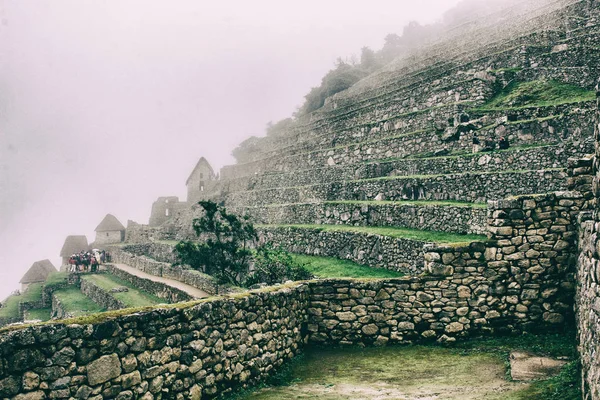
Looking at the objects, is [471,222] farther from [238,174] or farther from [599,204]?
[238,174]

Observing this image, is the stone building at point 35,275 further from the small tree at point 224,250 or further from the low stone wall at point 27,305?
the small tree at point 224,250

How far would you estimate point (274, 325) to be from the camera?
8.10 m

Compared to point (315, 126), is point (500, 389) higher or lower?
lower

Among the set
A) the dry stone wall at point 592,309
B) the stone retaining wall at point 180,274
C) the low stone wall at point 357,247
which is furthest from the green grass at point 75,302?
the dry stone wall at point 592,309

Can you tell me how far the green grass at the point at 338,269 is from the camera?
1578 centimetres

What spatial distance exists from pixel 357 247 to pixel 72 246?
56526 mm

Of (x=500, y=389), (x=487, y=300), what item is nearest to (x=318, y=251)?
(x=487, y=300)

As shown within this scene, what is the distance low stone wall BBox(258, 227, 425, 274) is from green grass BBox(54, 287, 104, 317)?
39.1 feet

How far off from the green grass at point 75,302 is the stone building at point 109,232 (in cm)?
2396

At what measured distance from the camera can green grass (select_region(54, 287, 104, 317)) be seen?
28.7 metres

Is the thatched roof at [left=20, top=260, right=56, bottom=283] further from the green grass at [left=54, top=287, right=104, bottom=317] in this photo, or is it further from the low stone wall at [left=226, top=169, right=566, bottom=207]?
the low stone wall at [left=226, top=169, right=566, bottom=207]

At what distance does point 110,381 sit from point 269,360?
2880 mm

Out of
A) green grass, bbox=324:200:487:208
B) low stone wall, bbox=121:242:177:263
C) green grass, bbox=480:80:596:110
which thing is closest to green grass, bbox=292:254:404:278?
green grass, bbox=324:200:487:208

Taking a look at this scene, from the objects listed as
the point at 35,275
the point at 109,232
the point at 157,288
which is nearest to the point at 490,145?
the point at 157,288
